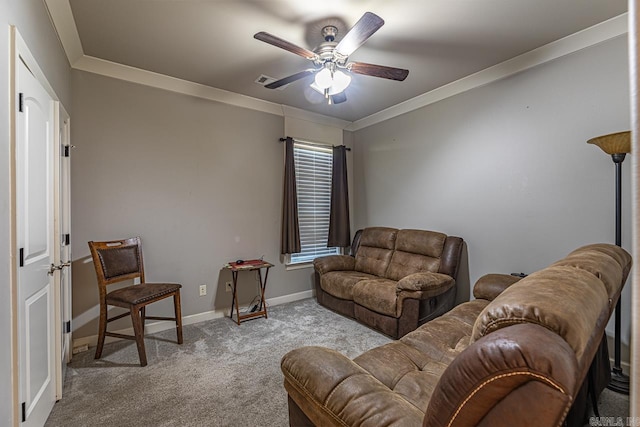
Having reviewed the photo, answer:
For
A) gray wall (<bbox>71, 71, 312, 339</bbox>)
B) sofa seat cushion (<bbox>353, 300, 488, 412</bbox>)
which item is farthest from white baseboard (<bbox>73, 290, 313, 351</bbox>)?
sofa seat cushion (<bbox>353, 300, 488, 412</bbox>)

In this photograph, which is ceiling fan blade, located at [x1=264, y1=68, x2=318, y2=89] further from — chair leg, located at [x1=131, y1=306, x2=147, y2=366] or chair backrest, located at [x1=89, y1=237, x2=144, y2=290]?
chair leg, located at [x1=131, y1=306, x2=147, y2=366]

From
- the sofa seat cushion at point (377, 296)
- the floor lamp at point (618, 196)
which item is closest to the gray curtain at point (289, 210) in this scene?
the sofa seat cushion at point (377, 296)

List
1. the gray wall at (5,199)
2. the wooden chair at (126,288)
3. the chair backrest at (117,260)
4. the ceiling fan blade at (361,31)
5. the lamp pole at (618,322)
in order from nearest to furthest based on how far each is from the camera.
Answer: the gray wall at (5,199)
the ceiling fan blade at (361,31)
the lamp pole at (618,322)
the wooden chair at (126,288)
the chair backrest at (117,260)

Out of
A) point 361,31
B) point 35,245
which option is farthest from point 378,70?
point 35,245

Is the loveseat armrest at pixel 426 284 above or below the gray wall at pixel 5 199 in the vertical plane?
below

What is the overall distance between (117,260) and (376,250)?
113 inches

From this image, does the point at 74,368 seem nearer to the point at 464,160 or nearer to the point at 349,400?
the point at 349,400

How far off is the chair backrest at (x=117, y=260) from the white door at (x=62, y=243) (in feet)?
0.69

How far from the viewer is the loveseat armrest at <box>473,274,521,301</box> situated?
2436mm

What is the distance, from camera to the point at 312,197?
4.30 metres

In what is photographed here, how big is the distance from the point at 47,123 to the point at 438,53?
313 cm

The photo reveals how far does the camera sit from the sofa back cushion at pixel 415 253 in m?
3.23

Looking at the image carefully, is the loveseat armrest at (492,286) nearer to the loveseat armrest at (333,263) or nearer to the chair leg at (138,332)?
the loveseat armrest at (333,263)

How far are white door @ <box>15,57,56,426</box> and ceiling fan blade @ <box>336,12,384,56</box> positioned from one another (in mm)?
1810
